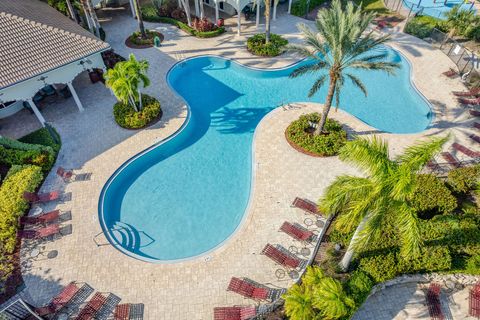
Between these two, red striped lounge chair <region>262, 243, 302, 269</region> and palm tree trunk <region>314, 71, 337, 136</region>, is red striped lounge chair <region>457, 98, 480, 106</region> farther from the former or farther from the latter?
red striped lounge chair <region>262, 243, 302, 269</region>

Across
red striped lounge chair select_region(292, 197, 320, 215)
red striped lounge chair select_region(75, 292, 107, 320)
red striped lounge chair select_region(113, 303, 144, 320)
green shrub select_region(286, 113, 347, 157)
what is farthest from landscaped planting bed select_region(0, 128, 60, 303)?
green shrub select_region(286, 113, 347, 157)

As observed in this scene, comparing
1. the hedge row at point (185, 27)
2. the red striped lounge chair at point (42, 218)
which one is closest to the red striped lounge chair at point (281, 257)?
the red striped lounge chair at point (42, 218)

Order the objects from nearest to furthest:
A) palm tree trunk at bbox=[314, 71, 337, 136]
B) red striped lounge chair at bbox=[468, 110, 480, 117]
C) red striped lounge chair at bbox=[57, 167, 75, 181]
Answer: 1. palm tree trunk at bbox=[314, 71, 337, 136]
2. red striped lounge chair at bbox=[57, 167, 75, 181]
3. red striped lounge chair at bbox=[468, 110, 480, 117]

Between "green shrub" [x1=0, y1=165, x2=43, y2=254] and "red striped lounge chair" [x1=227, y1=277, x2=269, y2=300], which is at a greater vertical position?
"green shrub" [x1=0, y1=165, x2=43, y2=254]

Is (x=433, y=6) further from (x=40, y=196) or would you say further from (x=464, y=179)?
(x=40, y=196)

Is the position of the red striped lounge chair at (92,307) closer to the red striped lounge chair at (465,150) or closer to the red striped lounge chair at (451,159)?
the red striped lounge chair at (451,159)

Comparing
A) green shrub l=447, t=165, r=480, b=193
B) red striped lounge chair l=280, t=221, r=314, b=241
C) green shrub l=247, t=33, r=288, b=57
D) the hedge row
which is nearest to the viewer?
red striped lounge chair l=280, t=221, r=314, b=241

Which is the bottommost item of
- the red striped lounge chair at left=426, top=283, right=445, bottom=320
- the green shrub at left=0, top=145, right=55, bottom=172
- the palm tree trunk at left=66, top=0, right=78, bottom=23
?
the red striped lounge chair at left=426, top=283, right=445, bottom=320
